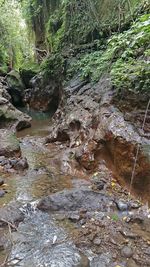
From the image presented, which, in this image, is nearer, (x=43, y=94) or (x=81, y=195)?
(x=81, y=195)

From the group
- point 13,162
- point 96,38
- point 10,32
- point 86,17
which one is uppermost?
point 10,32

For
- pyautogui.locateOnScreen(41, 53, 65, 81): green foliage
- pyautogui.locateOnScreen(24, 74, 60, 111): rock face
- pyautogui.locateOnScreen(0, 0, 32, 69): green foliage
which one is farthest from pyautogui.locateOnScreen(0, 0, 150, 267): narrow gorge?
pyautogui.locateOnScreen(0, 0, 32, 69): green foliage

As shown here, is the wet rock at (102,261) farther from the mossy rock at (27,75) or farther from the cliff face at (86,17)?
the mossy rock at (27,75)

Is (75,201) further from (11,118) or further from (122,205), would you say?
(11,118)

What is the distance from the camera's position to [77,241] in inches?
158

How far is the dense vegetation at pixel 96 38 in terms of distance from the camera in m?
6.12

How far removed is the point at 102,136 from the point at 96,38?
5498mm

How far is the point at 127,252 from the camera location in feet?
12.2

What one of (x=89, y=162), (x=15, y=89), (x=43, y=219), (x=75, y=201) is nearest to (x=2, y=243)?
(x=43, y=219)

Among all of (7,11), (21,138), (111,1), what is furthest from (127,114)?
(7,11)

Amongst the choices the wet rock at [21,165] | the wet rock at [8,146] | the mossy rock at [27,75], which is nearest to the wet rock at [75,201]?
the wet rock at [21,165]

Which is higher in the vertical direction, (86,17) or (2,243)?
(86,17)

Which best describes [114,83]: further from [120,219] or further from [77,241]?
[77,241]

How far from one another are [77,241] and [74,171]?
266 cm
